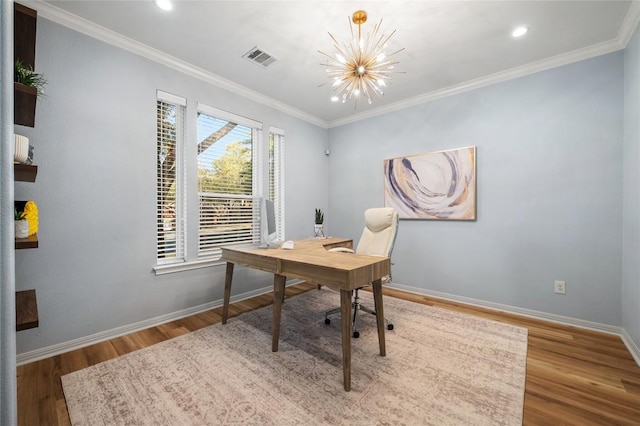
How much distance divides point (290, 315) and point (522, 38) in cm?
346

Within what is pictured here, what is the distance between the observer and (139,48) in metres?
2.48

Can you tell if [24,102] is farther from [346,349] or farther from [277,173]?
[277,173]

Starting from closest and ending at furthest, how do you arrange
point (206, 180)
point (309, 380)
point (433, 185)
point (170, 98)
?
point (309, 380)
point (170, 98)
point (206, 180)
point (433, 185)

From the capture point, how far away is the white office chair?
2.60m

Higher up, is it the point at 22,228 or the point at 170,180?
the point at 170,180

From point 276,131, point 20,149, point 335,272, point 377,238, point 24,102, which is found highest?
point 276,131

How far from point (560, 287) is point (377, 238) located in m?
1.89

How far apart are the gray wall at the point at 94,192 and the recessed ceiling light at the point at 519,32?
3.13 m

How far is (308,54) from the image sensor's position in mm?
2611

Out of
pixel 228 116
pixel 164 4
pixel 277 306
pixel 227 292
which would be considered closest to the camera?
pixel 164 4

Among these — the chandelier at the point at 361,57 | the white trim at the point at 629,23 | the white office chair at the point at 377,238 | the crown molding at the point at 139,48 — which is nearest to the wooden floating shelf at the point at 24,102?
the crown molding at the point at 139,48

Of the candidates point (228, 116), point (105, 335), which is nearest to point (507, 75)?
point (228, 116)

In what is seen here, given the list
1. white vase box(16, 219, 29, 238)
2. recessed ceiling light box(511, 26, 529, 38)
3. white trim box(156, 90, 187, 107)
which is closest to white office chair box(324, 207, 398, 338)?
recessed ceiling light box(511, 26, 529, 38)

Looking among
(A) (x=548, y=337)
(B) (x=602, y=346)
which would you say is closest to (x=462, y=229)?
(A) (x=548, y=337)
